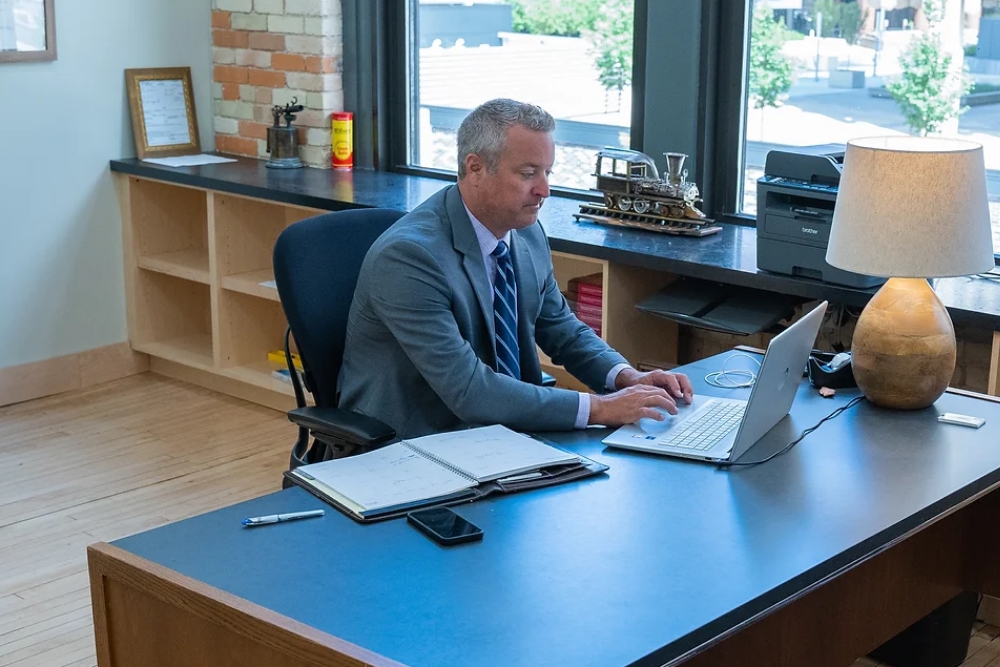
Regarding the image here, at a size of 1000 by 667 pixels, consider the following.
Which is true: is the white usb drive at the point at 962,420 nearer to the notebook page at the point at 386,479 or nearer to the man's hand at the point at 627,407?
the man's hand at the point at 627,407

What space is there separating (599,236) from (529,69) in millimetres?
1058

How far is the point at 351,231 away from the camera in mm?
2801

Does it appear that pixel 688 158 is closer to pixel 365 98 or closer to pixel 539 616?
pixel 365 98

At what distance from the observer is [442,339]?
2.40m

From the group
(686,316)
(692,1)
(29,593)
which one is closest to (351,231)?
(686,316)

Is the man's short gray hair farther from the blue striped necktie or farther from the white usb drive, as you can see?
the white usb drive

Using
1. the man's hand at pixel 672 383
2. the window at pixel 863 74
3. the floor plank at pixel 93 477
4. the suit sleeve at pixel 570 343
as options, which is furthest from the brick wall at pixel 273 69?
the man's hand at pixel 672 383

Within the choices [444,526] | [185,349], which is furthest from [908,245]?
[185,349]

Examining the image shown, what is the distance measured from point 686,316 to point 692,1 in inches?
42.9

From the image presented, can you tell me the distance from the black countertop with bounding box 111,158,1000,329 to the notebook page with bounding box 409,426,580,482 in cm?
116

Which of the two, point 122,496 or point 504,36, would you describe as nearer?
point 122,496

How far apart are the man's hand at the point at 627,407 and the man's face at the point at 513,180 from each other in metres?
0.43

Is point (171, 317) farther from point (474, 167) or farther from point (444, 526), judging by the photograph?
point (444, 526)

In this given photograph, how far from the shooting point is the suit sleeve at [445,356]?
93.2 inches
